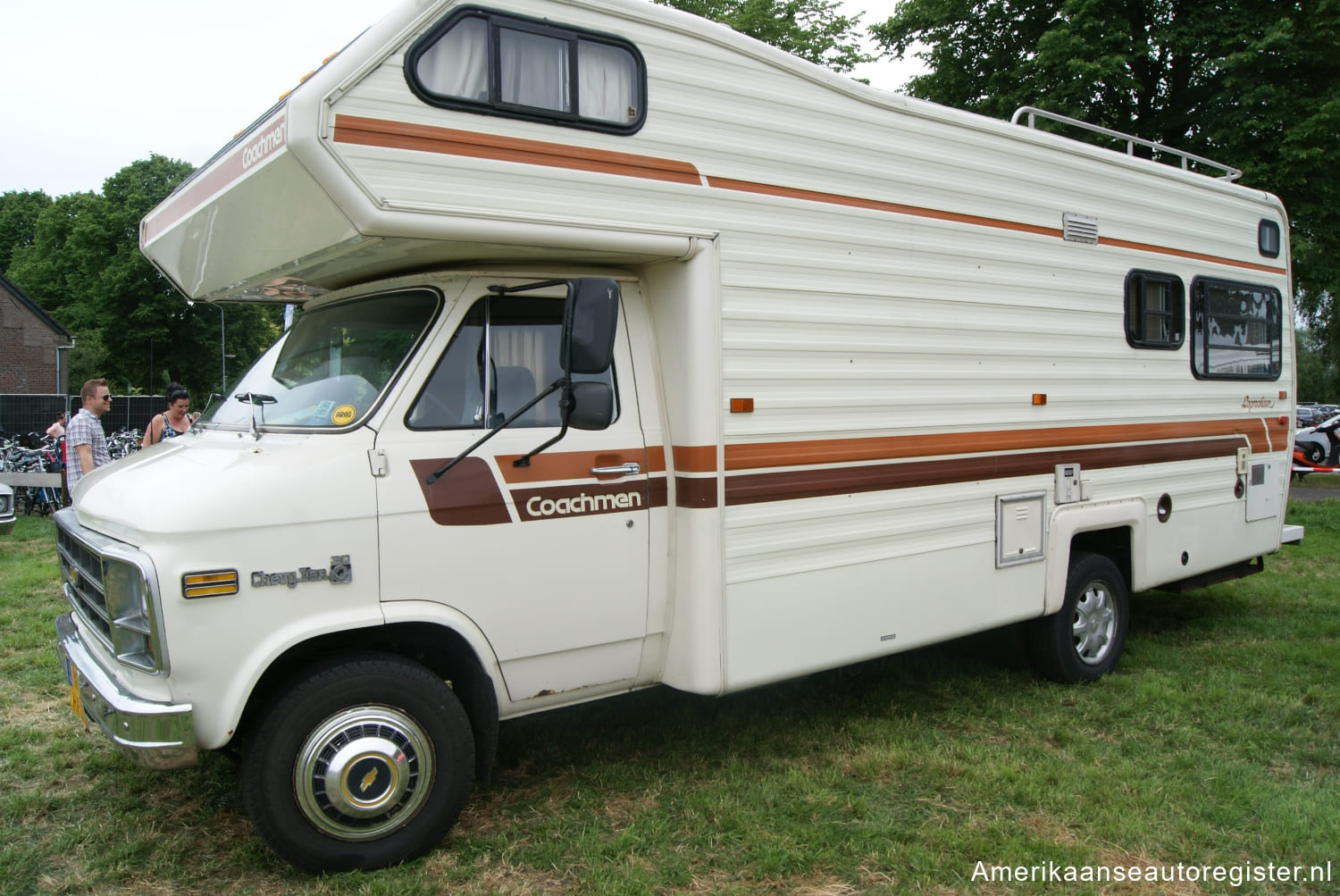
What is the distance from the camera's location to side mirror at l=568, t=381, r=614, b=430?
3.61 metres

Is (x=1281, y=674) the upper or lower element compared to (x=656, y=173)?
lower

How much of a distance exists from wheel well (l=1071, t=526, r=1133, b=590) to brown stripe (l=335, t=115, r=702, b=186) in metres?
3.52

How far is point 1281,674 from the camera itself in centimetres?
583

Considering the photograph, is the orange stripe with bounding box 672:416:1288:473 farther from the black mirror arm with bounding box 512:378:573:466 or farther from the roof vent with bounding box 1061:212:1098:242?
the roof vent with bounding box 1061:212:1098:242

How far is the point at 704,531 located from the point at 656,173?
59.3 inches

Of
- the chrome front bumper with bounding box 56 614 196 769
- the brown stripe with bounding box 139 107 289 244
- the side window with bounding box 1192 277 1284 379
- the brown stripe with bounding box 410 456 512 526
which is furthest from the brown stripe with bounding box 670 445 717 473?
the side window with bounding box 1192 277 1284 379

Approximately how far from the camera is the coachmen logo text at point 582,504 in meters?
3.78

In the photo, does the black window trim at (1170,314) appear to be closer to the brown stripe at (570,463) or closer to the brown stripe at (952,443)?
the brown stripe at (952,443)

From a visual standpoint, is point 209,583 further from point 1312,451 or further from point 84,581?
point 1312,451

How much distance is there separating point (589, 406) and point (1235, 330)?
5270mm

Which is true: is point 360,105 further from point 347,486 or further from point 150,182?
point 150,182

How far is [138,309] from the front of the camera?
Answer: 33438mm

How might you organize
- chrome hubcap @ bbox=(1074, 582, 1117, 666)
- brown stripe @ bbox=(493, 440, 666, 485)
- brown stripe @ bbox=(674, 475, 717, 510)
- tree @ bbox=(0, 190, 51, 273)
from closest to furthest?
brown stripe @ bbox=(493, 440, 666, 485), brown stripe @ bbox=(674, 475, 717, 510), chrome hubcap @ bbox=(1074, 582, 1117, 666), tree @ bbox=(0, 190, 51, 273)

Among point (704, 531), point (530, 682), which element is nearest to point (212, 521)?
point (530, 682)
